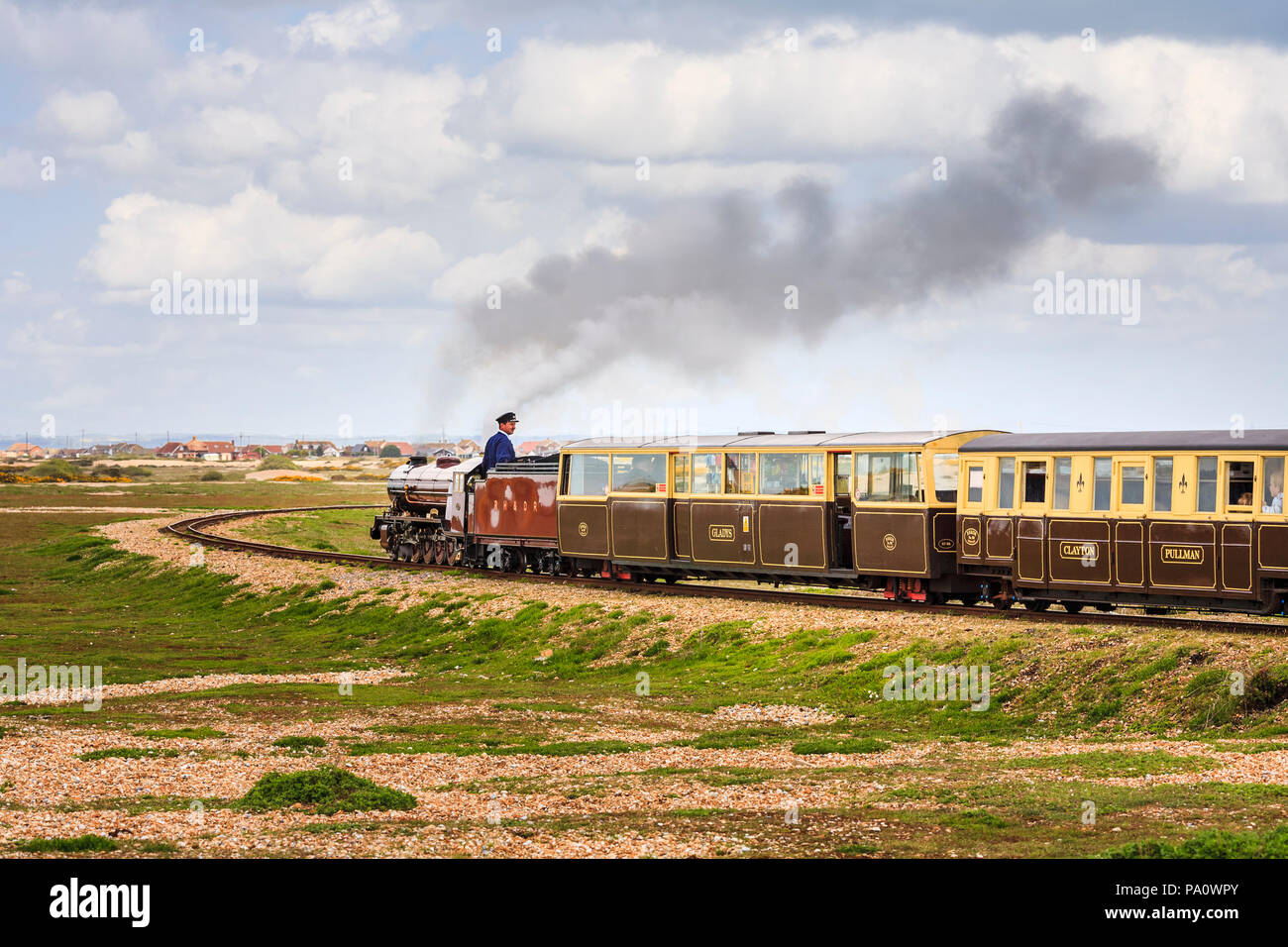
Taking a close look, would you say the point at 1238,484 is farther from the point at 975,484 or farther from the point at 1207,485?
the point at 975,484

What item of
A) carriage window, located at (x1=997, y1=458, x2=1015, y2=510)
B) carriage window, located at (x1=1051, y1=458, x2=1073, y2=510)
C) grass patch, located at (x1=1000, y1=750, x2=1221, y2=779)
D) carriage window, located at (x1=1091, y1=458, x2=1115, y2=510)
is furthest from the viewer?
carriage window, located at (x1=997, y1=458, x2=1015, y2=510)

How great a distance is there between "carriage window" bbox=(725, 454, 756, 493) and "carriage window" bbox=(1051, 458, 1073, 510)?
7.72 meters

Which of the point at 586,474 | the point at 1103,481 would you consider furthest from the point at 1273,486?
the point at 586,474

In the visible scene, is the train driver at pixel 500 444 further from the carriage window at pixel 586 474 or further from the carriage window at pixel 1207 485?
the carriage window at pixel 1207 485

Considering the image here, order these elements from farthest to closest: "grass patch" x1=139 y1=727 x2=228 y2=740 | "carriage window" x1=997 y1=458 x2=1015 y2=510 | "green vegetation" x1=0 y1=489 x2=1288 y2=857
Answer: "carriage window" x1=997 y1=458 x2=1015 y2=510, "grass patch" x1=139 y1=727 x2=228 y2=740, "green vegetation" x1=0 y1=489 x2=1288 y2=857

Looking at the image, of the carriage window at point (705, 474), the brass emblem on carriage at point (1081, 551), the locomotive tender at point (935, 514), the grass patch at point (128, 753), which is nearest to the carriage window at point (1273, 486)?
the locomotive tender at point (935, 514)

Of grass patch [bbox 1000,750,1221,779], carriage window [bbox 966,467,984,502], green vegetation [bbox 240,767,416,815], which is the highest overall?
carriage window [bbox 966,467,984,502]

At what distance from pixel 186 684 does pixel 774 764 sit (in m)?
13.8

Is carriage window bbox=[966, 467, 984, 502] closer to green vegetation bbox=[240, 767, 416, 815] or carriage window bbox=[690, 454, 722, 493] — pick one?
carriage window bbox=[690, 454, 722, 493]

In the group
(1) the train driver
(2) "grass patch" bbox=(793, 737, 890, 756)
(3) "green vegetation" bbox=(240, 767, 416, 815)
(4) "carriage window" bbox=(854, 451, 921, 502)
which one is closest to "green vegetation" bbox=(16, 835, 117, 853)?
(3) "green vegetation" bbox=(240, 767, 416, 815)

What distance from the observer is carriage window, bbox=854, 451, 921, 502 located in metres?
27.0

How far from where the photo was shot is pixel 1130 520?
76.5ft

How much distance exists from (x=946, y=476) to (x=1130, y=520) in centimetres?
446
